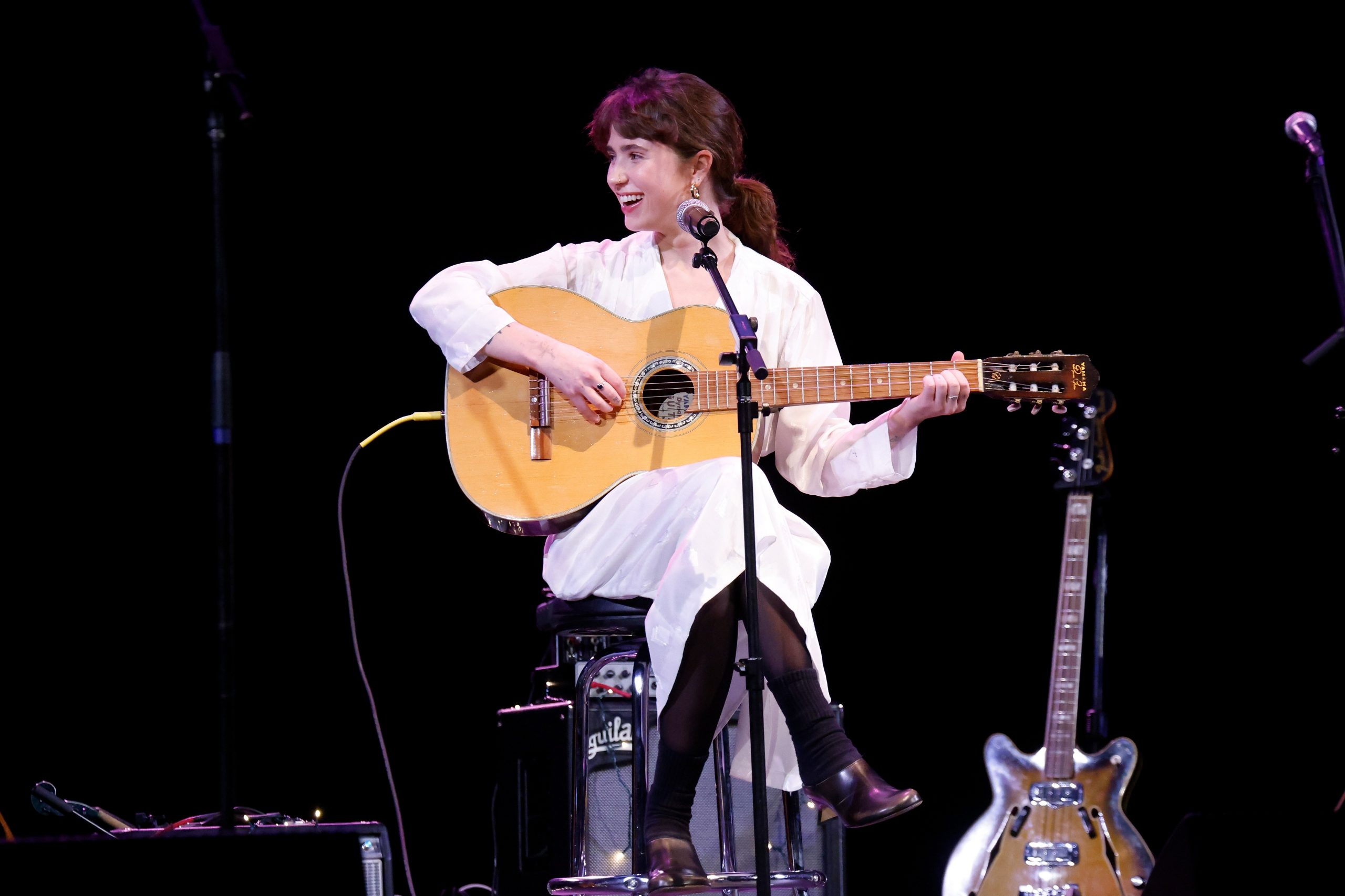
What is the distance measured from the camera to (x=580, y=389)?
9.71ft

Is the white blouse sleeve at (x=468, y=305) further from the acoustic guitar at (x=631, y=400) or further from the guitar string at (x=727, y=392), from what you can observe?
the guitar string at (x=727, y=392)

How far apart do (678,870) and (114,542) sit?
7.25 ft

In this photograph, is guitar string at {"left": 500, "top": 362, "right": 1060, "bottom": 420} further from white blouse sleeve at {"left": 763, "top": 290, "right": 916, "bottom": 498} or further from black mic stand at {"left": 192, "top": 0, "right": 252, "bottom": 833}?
black mic stand at {"left": 192, "top": 0, "right": 252, "bottom": 833}

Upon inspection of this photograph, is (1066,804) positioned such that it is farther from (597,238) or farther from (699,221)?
(597,238)

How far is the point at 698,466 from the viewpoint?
289 centimetres

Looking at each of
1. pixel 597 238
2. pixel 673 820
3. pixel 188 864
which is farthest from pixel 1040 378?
pixel 188 864

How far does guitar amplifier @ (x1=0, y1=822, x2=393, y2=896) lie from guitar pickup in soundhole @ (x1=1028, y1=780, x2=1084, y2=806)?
92.9 inches

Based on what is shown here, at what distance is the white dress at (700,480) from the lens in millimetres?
2744

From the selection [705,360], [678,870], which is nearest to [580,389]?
[705,360]

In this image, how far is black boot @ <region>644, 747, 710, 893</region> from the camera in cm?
251

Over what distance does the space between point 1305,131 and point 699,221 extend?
1.77 m

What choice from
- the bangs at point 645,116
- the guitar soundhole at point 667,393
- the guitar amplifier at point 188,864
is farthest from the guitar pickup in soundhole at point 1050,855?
the guitar amplifier at point 188,864

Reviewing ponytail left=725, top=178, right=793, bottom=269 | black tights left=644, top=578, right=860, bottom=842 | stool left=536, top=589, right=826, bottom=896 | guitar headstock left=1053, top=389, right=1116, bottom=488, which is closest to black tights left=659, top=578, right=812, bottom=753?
black tights left=644, top=578, right=860, bottom=842

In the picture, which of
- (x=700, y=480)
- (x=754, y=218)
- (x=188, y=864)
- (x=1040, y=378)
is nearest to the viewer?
(x=188, y=864)
